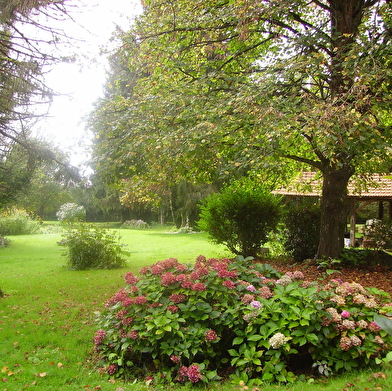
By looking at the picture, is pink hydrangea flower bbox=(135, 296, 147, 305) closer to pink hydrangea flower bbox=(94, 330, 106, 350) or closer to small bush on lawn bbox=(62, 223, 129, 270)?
pink hydrangea flower bbox=(94, 330, 106, 350)

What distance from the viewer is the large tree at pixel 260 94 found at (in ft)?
17.1

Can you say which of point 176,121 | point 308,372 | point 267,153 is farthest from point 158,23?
point 308,372

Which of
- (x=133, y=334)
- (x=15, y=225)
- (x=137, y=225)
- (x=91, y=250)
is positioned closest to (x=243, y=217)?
(x=91, y=250)

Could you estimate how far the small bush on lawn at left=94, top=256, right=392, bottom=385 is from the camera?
3.15 meters

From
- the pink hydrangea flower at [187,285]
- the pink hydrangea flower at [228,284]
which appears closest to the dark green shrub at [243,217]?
the pink hydrangea flower at [228,284]

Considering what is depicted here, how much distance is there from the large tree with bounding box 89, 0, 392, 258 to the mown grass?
9.59 ft

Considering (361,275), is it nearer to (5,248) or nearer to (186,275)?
(186,275)

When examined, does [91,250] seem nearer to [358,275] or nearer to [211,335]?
[358,275]

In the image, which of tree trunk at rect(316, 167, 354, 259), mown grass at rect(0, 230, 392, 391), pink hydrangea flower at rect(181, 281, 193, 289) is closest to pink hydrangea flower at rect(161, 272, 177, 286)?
pink hydrangea flower at rect(181, 281, 193, 289)

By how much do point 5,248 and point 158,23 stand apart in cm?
1109

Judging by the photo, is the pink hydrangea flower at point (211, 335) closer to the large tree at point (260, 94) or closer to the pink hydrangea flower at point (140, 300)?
the pink hydrangea flower at point (140, 300)

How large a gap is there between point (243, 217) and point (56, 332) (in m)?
5.42

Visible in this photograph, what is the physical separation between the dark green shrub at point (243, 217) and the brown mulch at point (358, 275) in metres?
1.22

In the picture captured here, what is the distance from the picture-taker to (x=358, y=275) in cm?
688
